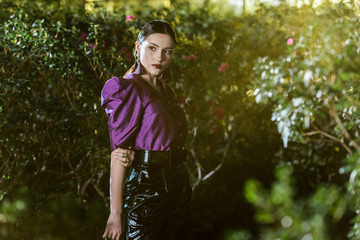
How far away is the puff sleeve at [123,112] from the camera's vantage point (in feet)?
6.55

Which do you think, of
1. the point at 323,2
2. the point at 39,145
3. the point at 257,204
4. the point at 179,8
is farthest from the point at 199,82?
the point at 257,204

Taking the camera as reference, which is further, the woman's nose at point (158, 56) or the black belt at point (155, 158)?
the woman's nose at point (158, 56)

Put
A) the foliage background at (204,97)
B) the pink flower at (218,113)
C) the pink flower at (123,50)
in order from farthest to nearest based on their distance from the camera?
the pink flower at (218,113), the pink flower at (123,50), the foliage background at (204,97)

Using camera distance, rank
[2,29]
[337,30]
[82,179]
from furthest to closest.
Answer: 1. [82,179]
2. [2,29]
3. [337,30]

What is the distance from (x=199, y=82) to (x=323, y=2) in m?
1.62

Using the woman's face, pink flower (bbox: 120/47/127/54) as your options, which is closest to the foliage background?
pink flower (bbox: 120/47/127/54)

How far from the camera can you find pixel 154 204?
2016 millimetres

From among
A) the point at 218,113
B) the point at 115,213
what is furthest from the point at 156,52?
the point at 218,113

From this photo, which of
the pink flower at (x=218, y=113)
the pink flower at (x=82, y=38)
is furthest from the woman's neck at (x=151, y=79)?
the pink flower at (x=218, y=113)

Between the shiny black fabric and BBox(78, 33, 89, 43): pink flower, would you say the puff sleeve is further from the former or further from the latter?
BBox(78, 33, 89, 43): pink flower

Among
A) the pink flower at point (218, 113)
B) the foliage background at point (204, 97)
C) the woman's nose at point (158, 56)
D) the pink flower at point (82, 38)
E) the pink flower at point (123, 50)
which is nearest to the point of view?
the woman's nose at point (158, 56)

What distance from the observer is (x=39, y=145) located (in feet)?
14.1

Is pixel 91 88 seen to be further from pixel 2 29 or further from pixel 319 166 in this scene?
pixel 319 166

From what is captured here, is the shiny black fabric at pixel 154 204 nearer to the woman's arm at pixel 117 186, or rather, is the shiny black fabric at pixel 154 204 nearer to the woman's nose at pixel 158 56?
the woman's arm at pixel 117 186
